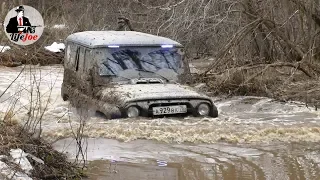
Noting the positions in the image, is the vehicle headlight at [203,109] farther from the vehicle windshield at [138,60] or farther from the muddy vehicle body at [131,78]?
the vehicle windshield at [138,60]

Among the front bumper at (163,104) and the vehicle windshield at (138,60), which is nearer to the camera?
the front bumper at (163,104)

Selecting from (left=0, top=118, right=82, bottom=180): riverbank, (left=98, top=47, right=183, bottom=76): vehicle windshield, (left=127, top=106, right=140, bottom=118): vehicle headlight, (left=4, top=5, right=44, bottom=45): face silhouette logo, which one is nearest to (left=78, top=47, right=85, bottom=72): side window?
(left=98, top=47, right=183, bottom=76): vehicle windshield

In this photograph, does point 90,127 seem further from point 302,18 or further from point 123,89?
point 302,18

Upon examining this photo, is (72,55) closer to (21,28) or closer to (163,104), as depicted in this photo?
(163,104)

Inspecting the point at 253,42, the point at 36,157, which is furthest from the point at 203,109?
the point at 253,42

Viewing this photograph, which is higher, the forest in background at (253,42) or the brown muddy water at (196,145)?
the forest in background at (253,42)

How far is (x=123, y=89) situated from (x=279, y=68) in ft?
15.3

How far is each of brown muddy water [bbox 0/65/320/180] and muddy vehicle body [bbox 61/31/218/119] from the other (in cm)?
20

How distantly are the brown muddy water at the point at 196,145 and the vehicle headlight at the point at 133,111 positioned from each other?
3.7 inches

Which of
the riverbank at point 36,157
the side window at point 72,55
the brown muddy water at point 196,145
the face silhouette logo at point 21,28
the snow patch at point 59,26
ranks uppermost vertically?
the side window at point 72,55

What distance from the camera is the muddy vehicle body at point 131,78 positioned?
26.3 feet

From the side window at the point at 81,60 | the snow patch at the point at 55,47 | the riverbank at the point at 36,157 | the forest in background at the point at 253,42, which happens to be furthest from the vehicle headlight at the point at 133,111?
the snow patch at the point at 55,47

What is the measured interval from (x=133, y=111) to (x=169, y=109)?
0.54 meters

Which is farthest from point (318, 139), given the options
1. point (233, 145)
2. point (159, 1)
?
point (159, 1)
